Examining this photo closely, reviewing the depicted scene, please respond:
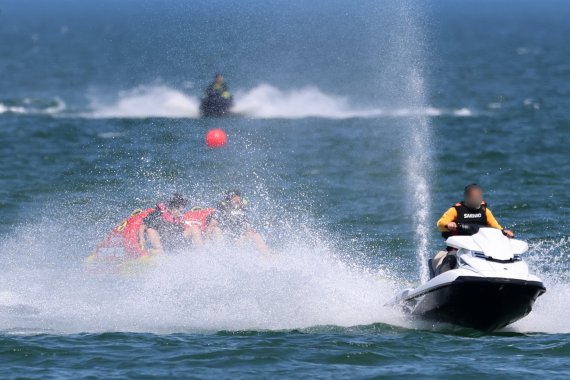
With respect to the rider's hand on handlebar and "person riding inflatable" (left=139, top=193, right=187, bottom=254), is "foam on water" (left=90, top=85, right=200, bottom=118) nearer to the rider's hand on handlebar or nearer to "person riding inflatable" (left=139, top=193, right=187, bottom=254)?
"person riding inflatable" (left=139, top=193, right=187, bottom=254)

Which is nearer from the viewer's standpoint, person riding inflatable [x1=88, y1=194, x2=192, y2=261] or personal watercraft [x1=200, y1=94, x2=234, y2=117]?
person riding inflatable [x1=88, y1=194, x2=192, y2=261]

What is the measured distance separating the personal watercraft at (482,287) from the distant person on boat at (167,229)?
→ 494 centimetres

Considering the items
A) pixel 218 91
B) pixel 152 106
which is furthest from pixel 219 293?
pixel 152 106

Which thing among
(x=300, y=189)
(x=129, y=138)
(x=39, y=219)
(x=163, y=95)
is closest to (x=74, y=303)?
(x=39, y=219)

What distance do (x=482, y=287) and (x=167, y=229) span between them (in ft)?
20.2

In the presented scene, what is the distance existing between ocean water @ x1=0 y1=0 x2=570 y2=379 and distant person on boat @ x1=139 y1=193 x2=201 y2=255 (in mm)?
434

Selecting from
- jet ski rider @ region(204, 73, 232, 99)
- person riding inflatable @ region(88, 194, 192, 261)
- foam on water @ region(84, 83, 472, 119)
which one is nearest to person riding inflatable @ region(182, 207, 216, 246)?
person riding inflatable @ region(88, 194, 192, 261)

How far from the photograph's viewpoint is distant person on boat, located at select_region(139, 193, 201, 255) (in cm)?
1738

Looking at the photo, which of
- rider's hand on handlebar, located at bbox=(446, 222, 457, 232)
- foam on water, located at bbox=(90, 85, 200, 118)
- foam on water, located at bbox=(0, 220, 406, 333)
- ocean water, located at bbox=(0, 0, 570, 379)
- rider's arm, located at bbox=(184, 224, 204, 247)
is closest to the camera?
ocean water, located at bbox=(0, 0, 570, 379)

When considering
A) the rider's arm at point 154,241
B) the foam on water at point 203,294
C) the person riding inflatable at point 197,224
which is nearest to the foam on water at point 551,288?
the foam on water at point 203,294

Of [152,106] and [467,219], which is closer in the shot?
[467,219]

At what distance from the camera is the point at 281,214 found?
22.1 metres

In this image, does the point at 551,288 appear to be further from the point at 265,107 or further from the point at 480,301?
the point at 265,107

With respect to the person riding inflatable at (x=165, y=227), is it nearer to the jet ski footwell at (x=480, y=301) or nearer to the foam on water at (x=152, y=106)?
the jet ski footwell at (x=480, y=301)
